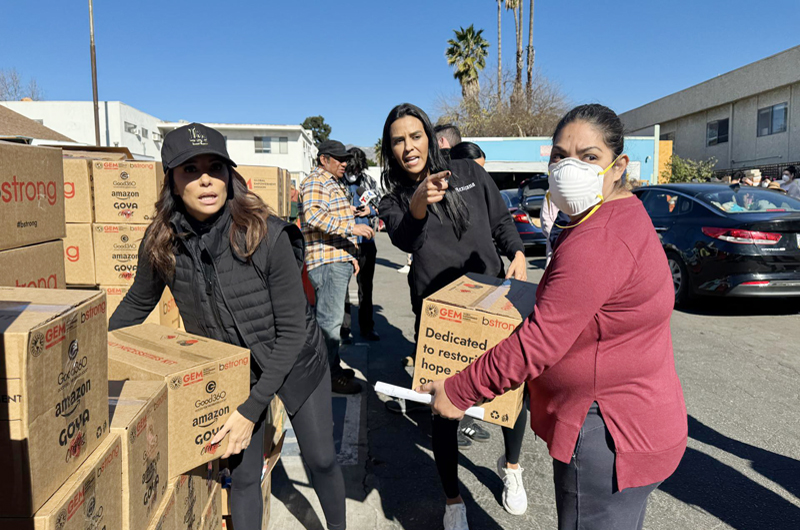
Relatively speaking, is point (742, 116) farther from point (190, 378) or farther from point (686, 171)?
point (190, 378)

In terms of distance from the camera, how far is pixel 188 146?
6.29ft

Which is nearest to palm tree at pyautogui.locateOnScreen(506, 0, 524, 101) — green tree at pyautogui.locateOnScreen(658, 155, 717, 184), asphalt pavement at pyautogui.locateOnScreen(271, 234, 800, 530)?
green tree at pyautogui.locateOnScreen(658, 155, 717, 184)

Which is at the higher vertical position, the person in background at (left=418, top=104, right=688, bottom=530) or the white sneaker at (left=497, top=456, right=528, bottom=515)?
the person in background at (left=418, top=104, right=688, bottom=530)

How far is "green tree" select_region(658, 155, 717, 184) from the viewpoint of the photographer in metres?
24.7

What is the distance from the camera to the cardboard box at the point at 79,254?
3.62m

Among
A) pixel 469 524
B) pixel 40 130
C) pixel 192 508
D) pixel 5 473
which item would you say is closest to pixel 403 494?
pixel 469 524

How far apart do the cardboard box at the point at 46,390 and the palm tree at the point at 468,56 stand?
37.5 metres

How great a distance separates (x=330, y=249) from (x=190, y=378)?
9.12ft

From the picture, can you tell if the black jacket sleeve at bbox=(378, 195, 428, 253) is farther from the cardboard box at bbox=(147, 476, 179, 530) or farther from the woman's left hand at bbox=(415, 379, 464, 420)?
the cardboard box at bbox=(147, 476, 179, 530)

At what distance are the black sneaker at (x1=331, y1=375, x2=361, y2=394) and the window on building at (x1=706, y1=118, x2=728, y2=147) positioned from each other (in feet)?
93.0

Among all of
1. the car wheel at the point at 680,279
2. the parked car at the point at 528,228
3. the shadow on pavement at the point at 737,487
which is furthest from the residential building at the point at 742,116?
the shadow on pavement at the point at 737,487

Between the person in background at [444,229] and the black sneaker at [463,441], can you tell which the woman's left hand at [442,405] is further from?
the black sneaker at [463,441]

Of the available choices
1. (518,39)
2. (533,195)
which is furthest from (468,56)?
(533,195)

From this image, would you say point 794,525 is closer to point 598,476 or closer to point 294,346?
point 598,476
